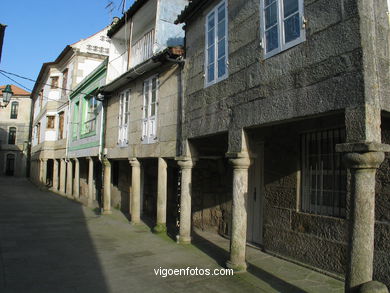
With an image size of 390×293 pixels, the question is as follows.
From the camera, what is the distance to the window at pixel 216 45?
6.37 meters

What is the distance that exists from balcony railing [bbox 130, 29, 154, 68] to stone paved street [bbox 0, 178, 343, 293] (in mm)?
5436

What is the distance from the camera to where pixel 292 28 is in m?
4.57

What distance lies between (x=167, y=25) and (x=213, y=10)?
3155 millimetres

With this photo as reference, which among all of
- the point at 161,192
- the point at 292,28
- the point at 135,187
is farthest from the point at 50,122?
the point at 292,28

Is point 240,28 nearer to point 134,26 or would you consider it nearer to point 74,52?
point 134,26

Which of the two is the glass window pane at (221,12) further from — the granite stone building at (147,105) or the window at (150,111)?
the window at (150,111)

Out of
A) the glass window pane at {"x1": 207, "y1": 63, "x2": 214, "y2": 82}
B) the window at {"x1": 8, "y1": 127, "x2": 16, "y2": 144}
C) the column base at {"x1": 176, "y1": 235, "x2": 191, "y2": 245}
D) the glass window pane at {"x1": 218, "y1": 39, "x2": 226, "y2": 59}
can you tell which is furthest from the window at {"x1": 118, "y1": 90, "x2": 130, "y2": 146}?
the window at {"x1": 8, "y1": 127, "x2": 16, "y2": 144}

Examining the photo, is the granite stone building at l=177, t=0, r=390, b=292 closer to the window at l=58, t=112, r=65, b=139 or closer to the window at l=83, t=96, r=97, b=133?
the window at l=83, t=96, r=97, b=133

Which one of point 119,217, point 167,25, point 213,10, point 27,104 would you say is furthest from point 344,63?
point 27,104

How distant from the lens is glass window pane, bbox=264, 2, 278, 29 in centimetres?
489

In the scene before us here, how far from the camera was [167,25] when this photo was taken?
9.64 metres

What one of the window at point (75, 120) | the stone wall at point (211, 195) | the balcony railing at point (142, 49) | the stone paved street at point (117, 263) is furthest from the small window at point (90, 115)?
the stone wall at point (211, 195)

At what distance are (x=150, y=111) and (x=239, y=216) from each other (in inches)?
199

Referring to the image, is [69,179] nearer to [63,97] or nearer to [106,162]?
[63,97]
